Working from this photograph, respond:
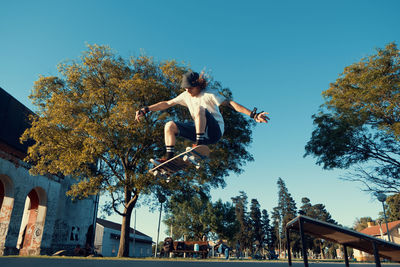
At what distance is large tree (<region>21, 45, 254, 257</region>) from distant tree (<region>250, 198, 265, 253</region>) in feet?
206

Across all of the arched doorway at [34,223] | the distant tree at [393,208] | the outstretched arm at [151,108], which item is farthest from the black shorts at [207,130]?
the distant tree at [393,208]

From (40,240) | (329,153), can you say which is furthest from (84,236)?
(329,153)

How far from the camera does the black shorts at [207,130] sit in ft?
16.5

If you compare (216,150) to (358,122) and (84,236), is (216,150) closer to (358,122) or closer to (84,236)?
(358,122)

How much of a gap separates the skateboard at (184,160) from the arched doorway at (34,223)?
1834 cm

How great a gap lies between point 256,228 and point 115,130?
6882 cm

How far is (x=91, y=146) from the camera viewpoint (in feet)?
41.4

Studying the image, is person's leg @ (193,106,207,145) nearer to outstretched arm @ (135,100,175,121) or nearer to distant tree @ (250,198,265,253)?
outstretched arm @ (135,100,175,121)

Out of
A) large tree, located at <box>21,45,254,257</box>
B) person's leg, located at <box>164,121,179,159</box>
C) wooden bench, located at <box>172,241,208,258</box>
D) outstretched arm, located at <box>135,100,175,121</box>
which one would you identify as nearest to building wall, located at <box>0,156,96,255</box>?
large tree, located at <box>21,45,254,257</box>

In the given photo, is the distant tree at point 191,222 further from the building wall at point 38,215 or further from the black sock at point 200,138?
the black sock at point 200,138

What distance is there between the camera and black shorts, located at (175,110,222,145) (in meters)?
5.04

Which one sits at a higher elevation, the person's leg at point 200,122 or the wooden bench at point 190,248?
the person's leg at point 200,122

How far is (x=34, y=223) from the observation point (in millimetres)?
20594

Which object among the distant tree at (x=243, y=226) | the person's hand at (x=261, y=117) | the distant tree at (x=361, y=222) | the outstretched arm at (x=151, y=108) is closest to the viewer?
the person's hand at (x=261, y=117)
